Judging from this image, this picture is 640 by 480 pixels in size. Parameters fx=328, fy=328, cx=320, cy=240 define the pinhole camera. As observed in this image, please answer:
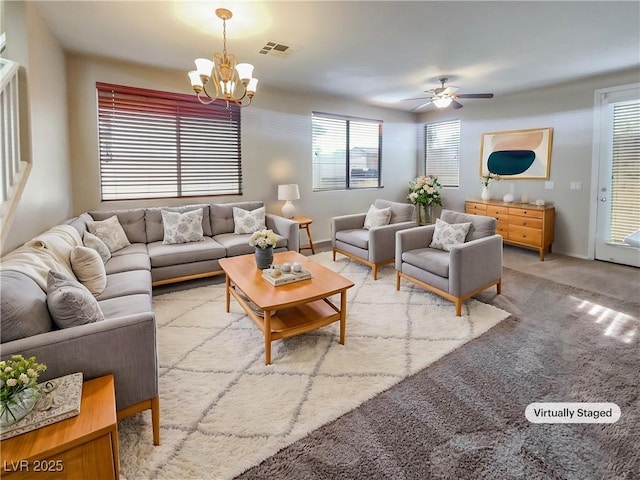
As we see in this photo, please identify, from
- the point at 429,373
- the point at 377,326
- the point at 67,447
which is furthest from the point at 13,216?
the point at 429,373

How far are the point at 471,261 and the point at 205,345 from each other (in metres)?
2.43

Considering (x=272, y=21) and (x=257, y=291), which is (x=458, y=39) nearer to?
(x=272, y=21)

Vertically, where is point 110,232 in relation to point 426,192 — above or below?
below

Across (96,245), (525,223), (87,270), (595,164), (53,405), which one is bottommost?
(53,405)

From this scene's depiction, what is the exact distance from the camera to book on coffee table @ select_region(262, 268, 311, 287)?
8.58 ft

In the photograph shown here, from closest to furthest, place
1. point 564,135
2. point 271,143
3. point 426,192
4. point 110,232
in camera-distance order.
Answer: point 110,232 → point 564,135 → point 271,143 → point 426,192

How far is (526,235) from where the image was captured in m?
5.03

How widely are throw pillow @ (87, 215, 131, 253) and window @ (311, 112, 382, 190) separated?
10.3 ft

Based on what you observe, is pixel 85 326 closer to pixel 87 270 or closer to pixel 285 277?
pixel 87 270

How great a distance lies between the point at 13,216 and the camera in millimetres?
2238

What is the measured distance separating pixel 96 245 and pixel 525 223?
5.64 metres

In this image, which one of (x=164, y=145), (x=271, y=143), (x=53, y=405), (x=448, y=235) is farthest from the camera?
(x=271, y=143)

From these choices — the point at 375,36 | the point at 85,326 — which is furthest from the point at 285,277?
the point at 375,36

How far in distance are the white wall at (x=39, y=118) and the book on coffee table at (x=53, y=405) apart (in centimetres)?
152
